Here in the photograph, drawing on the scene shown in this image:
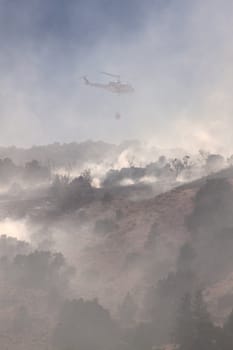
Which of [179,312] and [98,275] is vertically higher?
[98,275]

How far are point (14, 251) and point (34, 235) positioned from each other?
14.4m

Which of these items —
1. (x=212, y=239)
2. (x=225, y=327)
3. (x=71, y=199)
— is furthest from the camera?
(x=71, y=199)

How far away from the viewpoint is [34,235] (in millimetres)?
124250

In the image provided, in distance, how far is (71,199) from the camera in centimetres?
15750

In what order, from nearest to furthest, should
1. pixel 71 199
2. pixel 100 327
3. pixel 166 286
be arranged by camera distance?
pixel 100 327
pixel 166 286
pixel 71 199

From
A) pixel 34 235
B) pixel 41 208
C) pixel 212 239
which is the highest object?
pixel 41 208

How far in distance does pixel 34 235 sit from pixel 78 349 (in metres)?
63.1

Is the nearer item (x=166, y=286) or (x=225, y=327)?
(x=225, y=327)

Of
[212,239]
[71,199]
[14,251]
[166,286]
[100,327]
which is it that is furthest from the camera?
[71,199]

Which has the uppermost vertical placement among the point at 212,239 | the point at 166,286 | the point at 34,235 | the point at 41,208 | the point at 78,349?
the point at 41,208

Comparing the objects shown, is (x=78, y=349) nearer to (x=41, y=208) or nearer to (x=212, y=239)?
(x=212, y=239)

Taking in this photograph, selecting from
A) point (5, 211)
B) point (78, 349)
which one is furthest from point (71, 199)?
point (78, 349)

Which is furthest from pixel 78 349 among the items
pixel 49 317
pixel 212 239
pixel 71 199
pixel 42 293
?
pixel 71 199

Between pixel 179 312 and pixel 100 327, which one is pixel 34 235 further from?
pixel 179 312
